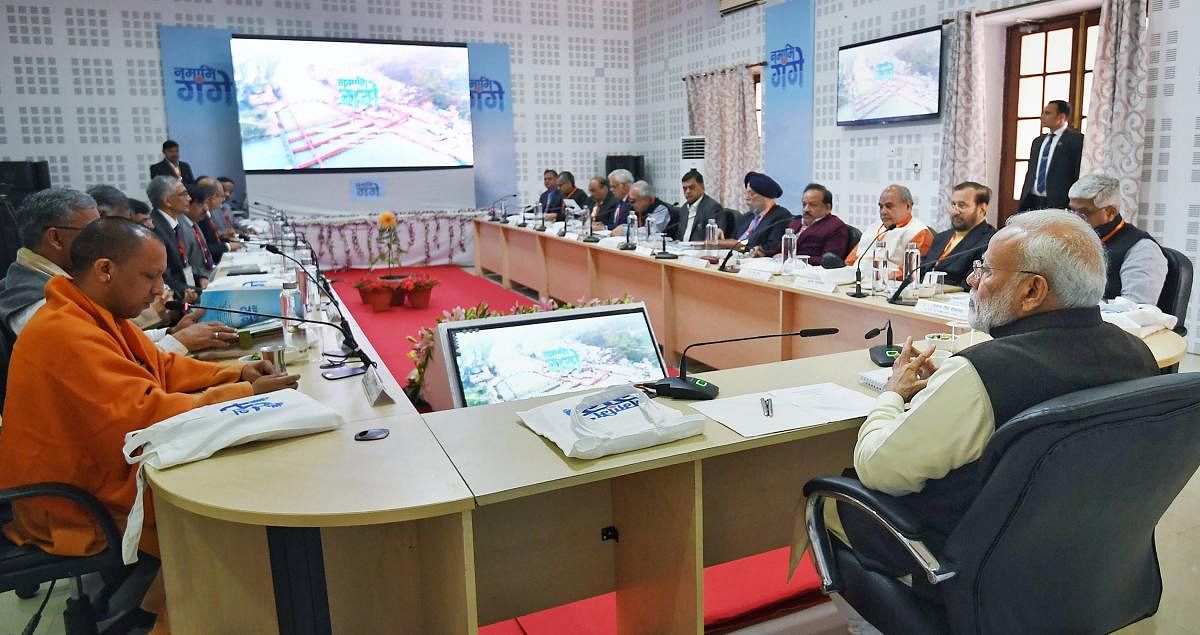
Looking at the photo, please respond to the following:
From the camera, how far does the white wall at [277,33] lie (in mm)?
8352

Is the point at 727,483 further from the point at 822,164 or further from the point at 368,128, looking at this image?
the point at 368,128

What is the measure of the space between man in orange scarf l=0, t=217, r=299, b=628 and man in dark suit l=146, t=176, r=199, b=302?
9.93 ft

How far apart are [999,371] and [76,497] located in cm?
179

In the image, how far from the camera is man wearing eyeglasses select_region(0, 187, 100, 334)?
8.31ft

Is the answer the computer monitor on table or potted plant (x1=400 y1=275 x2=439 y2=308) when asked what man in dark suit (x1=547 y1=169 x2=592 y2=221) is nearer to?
potted plant (x1=400 y1=275 x2=439 y2=308)

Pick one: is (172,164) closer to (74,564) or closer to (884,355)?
(74,564)

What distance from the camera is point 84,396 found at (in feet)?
5.51

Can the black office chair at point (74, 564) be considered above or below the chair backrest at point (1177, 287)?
below

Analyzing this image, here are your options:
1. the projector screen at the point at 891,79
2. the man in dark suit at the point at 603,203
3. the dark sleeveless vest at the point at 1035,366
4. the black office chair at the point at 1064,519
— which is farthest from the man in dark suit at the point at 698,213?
the black office chair at the point at 1064,519

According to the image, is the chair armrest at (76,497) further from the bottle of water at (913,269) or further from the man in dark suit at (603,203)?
the man in dark suit at (603,203)

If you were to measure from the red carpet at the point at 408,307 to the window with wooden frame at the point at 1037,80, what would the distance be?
3886 mm

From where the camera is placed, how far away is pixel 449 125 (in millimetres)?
9781

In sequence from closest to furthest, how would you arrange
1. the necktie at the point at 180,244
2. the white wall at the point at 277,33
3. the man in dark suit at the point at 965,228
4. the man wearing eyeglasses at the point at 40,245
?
1. the man wearing eyeglasses at the point at 40,245
2. the man in dark suit at the point at 965,228
3. the necktie at the point at 180,244
4. the white wall at the point at 277,33

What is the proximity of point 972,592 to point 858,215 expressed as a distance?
654 centimetres
